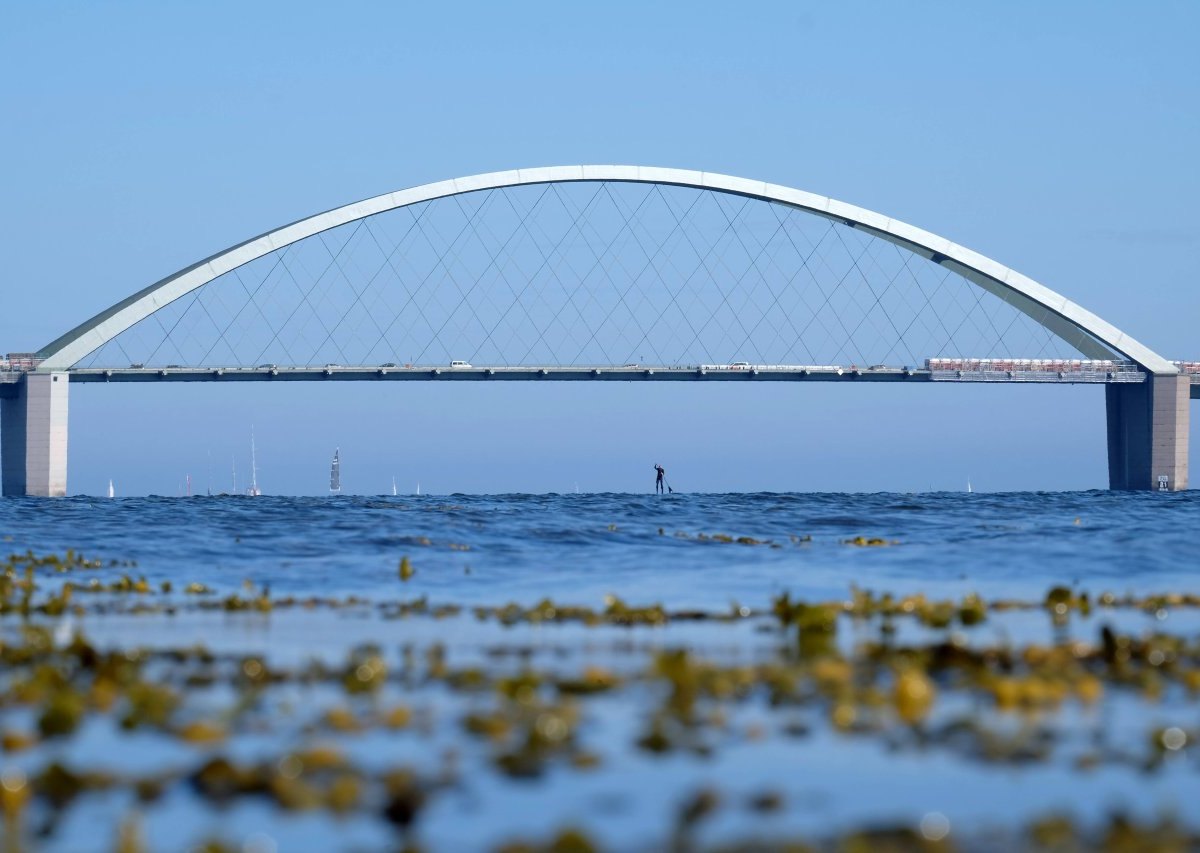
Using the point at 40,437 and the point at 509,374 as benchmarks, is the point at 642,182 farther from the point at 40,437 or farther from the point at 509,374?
the point at 40,437

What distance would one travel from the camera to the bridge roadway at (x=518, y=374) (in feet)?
249

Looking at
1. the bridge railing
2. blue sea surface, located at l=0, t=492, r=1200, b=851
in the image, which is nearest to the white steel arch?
the bridge railing

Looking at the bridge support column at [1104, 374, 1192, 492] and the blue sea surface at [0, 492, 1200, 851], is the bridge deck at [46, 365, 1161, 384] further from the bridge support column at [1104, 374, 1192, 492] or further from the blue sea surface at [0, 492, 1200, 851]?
the blue sea surface at [0, 492, 1200, 851]

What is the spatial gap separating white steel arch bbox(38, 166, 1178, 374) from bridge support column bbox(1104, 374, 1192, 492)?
1695 millimetres

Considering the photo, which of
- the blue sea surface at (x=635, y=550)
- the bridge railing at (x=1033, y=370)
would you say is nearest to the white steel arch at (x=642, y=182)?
the bridge railing at (x=1033, y=370)

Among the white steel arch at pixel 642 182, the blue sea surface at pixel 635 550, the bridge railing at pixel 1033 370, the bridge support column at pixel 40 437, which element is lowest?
the blue sea surface at pixel 635 550

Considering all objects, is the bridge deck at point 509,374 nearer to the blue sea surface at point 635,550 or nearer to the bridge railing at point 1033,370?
the bridge railing at point 1033,370

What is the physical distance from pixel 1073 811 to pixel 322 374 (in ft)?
237

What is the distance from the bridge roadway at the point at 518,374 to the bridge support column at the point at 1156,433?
53.7 ft

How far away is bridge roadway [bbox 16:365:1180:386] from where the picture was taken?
7588 cm

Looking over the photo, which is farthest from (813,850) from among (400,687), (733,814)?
(400,687)

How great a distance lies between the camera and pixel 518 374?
7719 cm

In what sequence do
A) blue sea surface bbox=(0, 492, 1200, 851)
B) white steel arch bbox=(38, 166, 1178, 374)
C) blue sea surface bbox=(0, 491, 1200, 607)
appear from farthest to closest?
1. white steel arch bbox=(38, 166, 1178, 374)
2. blue sea surface bbox=(0, 491, 1200, 607)
3. blue sea surface bbox=(0, 492, 1200, 851)

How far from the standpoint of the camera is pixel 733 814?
5879 millimetres
